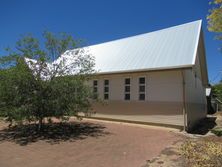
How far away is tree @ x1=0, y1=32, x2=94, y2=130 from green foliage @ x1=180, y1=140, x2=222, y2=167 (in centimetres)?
546

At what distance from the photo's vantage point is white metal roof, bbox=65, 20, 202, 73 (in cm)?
1244

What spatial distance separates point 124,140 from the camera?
353 inches

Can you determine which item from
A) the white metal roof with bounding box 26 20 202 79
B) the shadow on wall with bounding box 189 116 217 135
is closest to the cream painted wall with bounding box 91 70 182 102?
the white metal roof with bounding box 26 20 202 79

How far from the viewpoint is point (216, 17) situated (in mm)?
8977

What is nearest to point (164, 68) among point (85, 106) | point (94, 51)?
point (85, 106)

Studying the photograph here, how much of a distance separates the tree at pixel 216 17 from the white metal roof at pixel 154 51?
2320 mm

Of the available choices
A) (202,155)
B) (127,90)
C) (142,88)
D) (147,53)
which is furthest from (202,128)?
(202,155)

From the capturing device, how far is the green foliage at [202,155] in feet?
18.5

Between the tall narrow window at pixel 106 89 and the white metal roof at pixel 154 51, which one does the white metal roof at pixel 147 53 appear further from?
the tall narrow window at pixel 106 89

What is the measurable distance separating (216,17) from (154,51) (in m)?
5.70

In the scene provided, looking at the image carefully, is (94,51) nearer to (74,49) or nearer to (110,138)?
(74,49)

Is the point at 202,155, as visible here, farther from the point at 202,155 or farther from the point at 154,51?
the point at 154,51

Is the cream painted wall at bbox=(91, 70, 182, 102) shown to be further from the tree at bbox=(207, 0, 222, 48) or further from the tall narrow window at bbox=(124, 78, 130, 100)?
the tree at bbox=(207, 0, 222, 48)

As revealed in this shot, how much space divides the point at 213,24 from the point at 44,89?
324 inches
